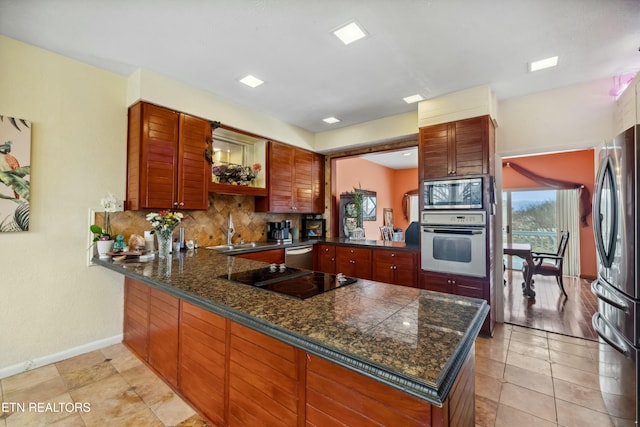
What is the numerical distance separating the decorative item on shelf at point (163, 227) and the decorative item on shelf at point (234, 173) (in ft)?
2.92

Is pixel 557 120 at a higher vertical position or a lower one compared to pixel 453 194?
higher

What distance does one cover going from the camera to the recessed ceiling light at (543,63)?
2432mm

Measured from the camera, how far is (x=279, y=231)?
166 inches

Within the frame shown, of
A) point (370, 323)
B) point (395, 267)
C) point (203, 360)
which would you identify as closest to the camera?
point (370, 323)

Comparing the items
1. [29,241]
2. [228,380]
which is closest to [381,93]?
[228,380]

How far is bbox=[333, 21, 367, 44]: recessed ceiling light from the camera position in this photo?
2.00 metres

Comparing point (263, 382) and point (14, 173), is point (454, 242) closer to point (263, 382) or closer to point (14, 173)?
point (263, 382)

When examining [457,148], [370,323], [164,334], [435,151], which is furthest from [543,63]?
[164,334]

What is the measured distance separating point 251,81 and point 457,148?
241 centimetres

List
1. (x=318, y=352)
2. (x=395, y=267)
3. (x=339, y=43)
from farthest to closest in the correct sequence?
(x=395, y=267) < (x=339, y=43) < (x=318, y=352)

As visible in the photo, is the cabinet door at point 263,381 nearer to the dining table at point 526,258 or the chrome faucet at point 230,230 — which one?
the chrome faucet at point 230,230

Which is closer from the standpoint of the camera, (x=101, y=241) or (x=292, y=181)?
(x=101, y=241)

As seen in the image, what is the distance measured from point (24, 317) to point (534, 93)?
5.59m

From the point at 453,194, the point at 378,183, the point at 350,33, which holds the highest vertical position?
the point at 350,33
